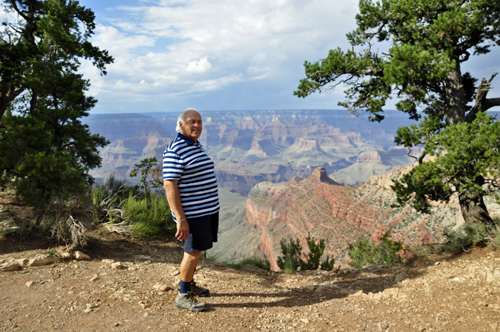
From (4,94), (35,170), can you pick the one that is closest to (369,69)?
(35,170)

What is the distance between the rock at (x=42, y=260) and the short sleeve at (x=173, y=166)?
275cm

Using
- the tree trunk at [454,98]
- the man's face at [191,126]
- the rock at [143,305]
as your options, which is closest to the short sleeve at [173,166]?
the man's face at [191,126]

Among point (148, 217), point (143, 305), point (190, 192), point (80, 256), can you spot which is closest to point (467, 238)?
point (190, 192)

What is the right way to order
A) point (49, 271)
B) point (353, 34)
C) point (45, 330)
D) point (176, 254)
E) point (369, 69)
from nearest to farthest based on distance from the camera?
point (45, 330) → point (49, 271) → point (176, 254) → point (369, 69) → point (353, 34)

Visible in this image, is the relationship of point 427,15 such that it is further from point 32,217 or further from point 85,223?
point 32,217

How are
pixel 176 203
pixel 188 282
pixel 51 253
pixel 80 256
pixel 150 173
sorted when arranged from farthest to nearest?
pixel 150 173 < pixel 80 256 < pixel 51 253 < pixel 188 282 < pixel 176 203

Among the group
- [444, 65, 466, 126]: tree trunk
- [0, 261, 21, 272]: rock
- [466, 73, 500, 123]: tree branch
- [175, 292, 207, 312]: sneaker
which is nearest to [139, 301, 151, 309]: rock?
[175, 292, 207, 312]: sneaker

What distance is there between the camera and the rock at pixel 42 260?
12.8 ft

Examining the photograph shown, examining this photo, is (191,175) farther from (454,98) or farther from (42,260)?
(454,98)

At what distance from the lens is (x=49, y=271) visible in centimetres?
376

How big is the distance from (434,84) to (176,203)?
5.98 meters

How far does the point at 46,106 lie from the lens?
6.28m

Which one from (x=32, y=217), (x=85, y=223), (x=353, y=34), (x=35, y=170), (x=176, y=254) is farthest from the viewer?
(x=353, y=34)

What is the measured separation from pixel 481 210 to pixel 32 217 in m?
8.86
